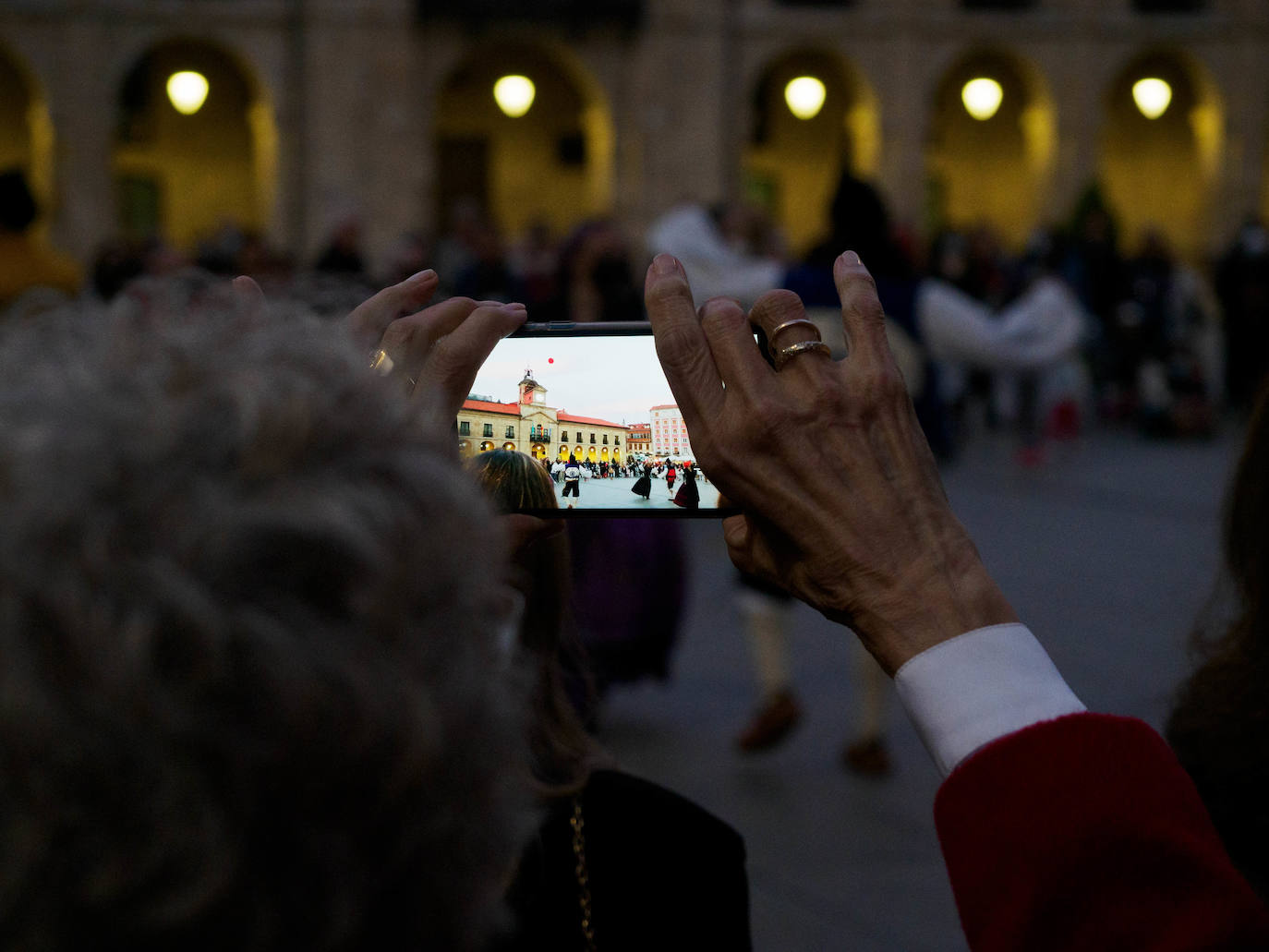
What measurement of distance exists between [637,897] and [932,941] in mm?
2500

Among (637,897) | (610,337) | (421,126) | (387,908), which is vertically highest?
(421,126)

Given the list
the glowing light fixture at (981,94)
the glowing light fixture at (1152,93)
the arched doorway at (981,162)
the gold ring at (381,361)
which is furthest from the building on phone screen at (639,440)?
the arched doorway at (981,162)

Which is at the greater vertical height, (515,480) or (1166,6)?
(1166,6)

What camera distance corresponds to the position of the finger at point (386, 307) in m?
1.33

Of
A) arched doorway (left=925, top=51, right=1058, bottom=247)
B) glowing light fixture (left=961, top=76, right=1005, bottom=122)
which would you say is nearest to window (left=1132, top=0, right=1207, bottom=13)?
arched doorway (left=925, top=51, right=1058, bottom=247)

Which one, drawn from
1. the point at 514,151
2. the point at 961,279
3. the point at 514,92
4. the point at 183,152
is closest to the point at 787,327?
the point at 961,279

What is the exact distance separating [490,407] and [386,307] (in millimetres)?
181

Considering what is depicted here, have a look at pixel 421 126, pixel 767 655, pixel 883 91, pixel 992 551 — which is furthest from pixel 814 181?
pixel 767 655

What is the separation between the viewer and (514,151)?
27.1 m

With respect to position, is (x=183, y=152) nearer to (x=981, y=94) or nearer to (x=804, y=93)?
(x=804, y=93)

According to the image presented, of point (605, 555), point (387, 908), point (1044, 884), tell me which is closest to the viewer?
point (387, 908)

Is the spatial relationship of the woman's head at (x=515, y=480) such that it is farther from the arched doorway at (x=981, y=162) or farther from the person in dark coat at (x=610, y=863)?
the arched doorway at (x=981, y=162)

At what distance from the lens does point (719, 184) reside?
23844 mm

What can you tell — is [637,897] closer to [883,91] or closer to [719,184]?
[719,184]
